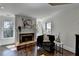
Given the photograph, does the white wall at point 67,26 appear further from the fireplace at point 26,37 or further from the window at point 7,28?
the window at point 7,28

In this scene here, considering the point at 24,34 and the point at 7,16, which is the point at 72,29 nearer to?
the point at 24,34

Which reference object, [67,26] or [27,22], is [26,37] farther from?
[67,26]

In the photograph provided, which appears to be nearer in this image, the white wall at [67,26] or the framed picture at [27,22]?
the framed picture at [27,22]

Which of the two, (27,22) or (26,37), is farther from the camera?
(26,37)

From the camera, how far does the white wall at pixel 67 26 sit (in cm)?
235

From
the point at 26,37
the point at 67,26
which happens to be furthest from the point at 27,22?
the point at 67,26

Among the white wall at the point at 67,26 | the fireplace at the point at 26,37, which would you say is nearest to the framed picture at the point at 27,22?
the fireplace at the point at 26,37

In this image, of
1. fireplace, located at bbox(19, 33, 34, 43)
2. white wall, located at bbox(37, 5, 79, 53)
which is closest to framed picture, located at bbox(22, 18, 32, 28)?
fireplace, located at bbox(19, 33, 34, 43)

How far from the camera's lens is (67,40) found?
262 centimetres

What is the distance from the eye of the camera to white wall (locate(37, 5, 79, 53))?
2.35 meters

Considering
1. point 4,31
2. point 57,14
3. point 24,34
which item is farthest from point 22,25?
point 57,14

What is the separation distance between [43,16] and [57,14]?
0.38 metres

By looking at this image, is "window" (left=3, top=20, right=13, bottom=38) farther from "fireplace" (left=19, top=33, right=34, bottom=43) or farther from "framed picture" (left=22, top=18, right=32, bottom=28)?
"fireplace" (left=19, top=33, right=34, bottom=43)

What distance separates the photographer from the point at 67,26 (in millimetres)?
2566
